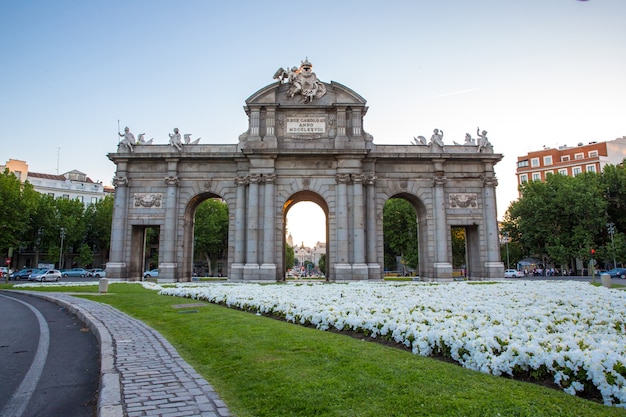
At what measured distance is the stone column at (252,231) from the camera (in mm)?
33750

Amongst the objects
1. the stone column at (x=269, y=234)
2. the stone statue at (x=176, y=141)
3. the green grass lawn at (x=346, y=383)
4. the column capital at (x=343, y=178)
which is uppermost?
the stone statue at (x=176, y=141)

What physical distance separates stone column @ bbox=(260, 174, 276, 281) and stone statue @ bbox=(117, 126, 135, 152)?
39.9 feet

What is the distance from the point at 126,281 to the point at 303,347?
3101cm

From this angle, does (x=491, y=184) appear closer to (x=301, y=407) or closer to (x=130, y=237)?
(x=130, y=237)

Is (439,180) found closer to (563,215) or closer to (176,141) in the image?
(176,141)

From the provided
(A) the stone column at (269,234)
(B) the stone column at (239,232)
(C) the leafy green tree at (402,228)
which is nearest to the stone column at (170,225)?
(B) the stone column at (239,232)

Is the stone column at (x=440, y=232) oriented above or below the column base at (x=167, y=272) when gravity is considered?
above

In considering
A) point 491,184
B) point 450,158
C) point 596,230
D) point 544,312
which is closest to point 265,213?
point 450,158

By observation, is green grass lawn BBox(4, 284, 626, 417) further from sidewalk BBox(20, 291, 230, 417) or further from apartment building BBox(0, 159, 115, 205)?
apartment building BBox(0, 159, 115, 205)

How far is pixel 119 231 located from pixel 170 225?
4.28m

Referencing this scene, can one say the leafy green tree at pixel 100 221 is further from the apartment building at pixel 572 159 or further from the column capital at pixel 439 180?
the apartment building at pixel 572 159

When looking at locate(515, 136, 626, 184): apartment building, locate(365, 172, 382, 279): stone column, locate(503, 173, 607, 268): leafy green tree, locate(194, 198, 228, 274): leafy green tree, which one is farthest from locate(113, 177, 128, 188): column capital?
locate(515, 136, 626, 184): apartment building

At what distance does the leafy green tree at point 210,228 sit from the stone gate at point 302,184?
125 ft

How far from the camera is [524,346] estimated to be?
7.30 meters
